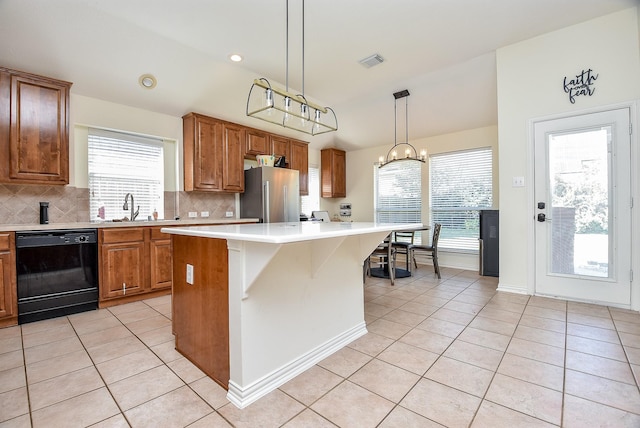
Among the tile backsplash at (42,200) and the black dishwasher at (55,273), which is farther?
the tile backsplash at (42,200)

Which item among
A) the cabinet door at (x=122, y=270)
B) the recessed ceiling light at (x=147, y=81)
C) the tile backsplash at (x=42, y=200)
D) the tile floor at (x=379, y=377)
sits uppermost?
the recessed ceiling light at (x=147, y=81)

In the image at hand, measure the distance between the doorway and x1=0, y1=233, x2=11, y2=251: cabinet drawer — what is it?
17.6 ft

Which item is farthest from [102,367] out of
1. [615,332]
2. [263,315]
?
[615,332]

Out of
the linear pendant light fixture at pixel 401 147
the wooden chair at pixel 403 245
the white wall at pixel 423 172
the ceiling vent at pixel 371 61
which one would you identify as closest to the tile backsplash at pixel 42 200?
the ceiling vent at pixel 371 61

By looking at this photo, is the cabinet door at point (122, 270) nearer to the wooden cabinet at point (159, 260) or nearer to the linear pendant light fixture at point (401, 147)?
the wooden cabinet at point (159, 260)

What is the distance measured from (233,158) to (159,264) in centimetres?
199

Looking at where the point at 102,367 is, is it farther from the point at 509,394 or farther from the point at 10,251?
the point at 509,394

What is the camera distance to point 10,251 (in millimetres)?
2605

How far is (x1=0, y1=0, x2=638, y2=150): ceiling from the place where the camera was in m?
2.72

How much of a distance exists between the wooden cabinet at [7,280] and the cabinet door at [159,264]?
112 cm

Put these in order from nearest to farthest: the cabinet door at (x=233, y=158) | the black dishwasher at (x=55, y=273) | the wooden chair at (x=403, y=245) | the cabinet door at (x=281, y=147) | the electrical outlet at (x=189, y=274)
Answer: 1. the electrical outlet at (x=189, y=274)
2. the black dishwasher at (x=55, y=273)
3. the wooden chair at (x=403, y=245)
4. the cabinet door at (x=233, y=158)
5. the cabinet door at (x=281, y=147)

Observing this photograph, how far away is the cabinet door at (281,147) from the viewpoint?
5363 millimetres

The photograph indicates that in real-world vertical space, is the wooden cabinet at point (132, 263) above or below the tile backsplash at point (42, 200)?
below

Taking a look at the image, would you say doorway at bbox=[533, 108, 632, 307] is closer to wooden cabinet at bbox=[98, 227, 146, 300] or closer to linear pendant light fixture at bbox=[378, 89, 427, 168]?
linear pendant light fixture at bbox=[378, 89, 427, 168]
